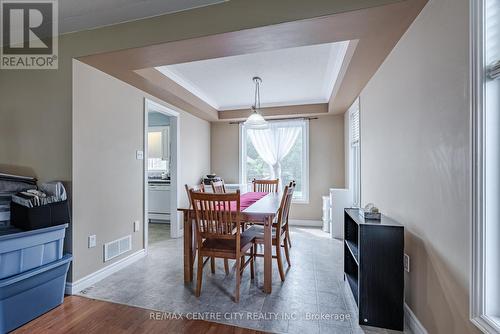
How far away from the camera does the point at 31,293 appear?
1908mm

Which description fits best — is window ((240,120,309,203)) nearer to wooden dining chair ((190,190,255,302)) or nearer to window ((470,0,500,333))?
wooden dining chair ((190,190,255,302))

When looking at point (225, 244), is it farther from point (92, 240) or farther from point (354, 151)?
point (354, 151)

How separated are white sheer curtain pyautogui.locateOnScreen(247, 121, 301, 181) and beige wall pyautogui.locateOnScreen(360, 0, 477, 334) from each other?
284cm

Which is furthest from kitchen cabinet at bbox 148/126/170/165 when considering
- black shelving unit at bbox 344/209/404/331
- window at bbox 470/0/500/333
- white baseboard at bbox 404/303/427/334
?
window at bbox 470/0/500/333

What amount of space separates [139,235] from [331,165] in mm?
3686

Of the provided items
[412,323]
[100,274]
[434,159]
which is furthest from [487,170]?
[100,274]

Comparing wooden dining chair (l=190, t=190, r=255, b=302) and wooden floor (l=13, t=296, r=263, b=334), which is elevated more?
wooden dining chair (l=190, t=190, r=255, b=302)

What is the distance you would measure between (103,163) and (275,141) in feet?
10.9

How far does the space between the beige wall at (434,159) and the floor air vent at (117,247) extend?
9.72ft

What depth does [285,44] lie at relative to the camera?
6.77ft

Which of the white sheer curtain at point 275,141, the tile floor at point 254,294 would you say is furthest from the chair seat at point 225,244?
the white sheer curtain at point 275,141

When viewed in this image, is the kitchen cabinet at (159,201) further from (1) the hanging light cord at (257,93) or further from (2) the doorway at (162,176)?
(1) the hanging light cord at (257,93)

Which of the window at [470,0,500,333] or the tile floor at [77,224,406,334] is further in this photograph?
the tile floor at [77,224,406,334]

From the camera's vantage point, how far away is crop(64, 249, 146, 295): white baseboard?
2.30m
